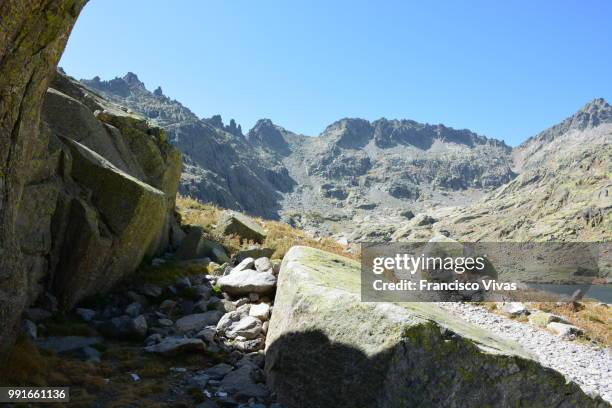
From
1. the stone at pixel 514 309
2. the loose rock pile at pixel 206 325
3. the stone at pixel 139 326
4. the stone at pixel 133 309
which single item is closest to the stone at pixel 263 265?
the loose rock pile at pixel 206 325

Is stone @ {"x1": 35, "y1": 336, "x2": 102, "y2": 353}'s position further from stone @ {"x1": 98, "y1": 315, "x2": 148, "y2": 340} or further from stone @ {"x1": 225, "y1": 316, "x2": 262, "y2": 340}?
stone @ {"x1": 225, "y1": 316, "x2": 262, "y2": 340}

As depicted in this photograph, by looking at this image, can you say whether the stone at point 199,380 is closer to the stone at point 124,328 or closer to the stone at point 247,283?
the stone at point 124,328

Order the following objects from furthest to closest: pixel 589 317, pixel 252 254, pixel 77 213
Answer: pixel 589 317 → pixel 252 254 → pixel 77 213

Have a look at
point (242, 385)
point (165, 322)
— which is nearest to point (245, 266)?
point (165, 322)

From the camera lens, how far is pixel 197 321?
482 inches

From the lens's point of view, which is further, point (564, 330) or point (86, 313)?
point (564, 330)

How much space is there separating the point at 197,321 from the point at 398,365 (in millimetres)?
6975

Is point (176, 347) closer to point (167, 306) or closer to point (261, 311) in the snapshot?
point (261, 311)

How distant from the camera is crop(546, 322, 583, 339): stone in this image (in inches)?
827

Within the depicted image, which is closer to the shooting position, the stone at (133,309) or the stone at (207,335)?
the stone at (207,335)

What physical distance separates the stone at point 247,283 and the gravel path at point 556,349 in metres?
10.4

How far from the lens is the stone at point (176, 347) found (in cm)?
1006

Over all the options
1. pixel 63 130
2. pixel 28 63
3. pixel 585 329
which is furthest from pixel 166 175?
pixel 585 329

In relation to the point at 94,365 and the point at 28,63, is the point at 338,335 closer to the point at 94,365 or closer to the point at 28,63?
the point at 94,365
